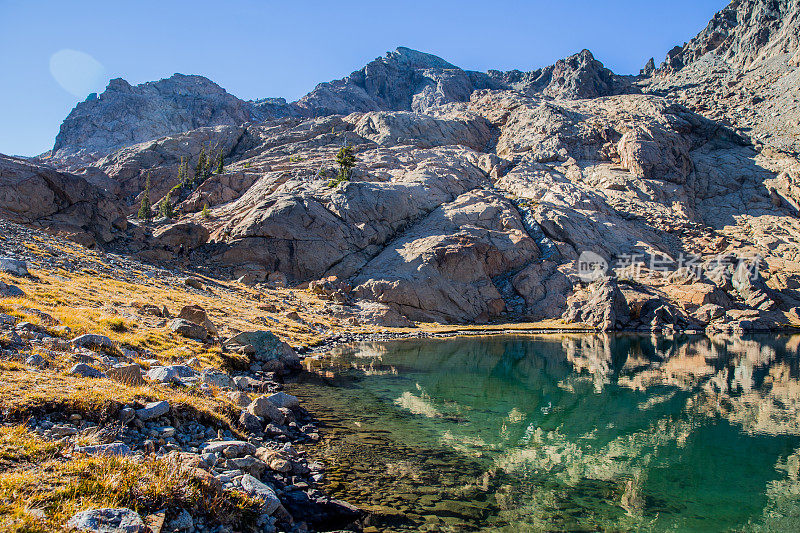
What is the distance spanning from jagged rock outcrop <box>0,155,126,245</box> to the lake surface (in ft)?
162

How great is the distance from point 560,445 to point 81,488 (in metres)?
15.8

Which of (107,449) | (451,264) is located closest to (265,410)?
(107,449)

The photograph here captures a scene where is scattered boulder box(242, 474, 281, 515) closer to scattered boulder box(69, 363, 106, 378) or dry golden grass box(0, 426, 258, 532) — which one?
dry golden grass box(0, 426, 258, 532)

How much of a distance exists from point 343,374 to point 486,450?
648 inches

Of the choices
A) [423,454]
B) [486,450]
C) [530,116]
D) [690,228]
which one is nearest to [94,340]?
[423,454]

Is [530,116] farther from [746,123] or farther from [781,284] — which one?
[781,284]

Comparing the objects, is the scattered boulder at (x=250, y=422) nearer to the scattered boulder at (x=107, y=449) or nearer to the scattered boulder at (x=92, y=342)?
the scattered boulder at (x=107, y=449)

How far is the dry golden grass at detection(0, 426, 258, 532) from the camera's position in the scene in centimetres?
608

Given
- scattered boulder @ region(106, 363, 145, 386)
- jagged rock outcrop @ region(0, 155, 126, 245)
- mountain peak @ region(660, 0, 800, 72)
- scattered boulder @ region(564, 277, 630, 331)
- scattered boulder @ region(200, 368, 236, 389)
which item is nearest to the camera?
scattered boulder @ region(106, 363, 145, 386)

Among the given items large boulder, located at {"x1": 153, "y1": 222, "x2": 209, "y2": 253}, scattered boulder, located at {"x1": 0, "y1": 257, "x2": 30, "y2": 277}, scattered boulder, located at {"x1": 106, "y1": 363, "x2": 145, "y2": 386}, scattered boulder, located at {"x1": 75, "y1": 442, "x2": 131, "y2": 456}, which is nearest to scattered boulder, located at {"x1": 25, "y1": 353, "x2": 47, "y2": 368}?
scattered boulder, located at {"x1": 106, "y1": 363, "x2": 145, "y2": 386}

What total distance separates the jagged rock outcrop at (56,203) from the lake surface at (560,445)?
49.4 m

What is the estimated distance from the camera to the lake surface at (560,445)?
11.5m

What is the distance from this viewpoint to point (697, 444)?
57.4 feet

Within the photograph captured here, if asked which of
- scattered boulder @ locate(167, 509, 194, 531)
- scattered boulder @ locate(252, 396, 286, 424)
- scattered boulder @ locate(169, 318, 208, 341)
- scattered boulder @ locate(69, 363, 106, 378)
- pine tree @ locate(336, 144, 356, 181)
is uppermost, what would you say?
pine tree @ locate(336, 144, 356, 181)
